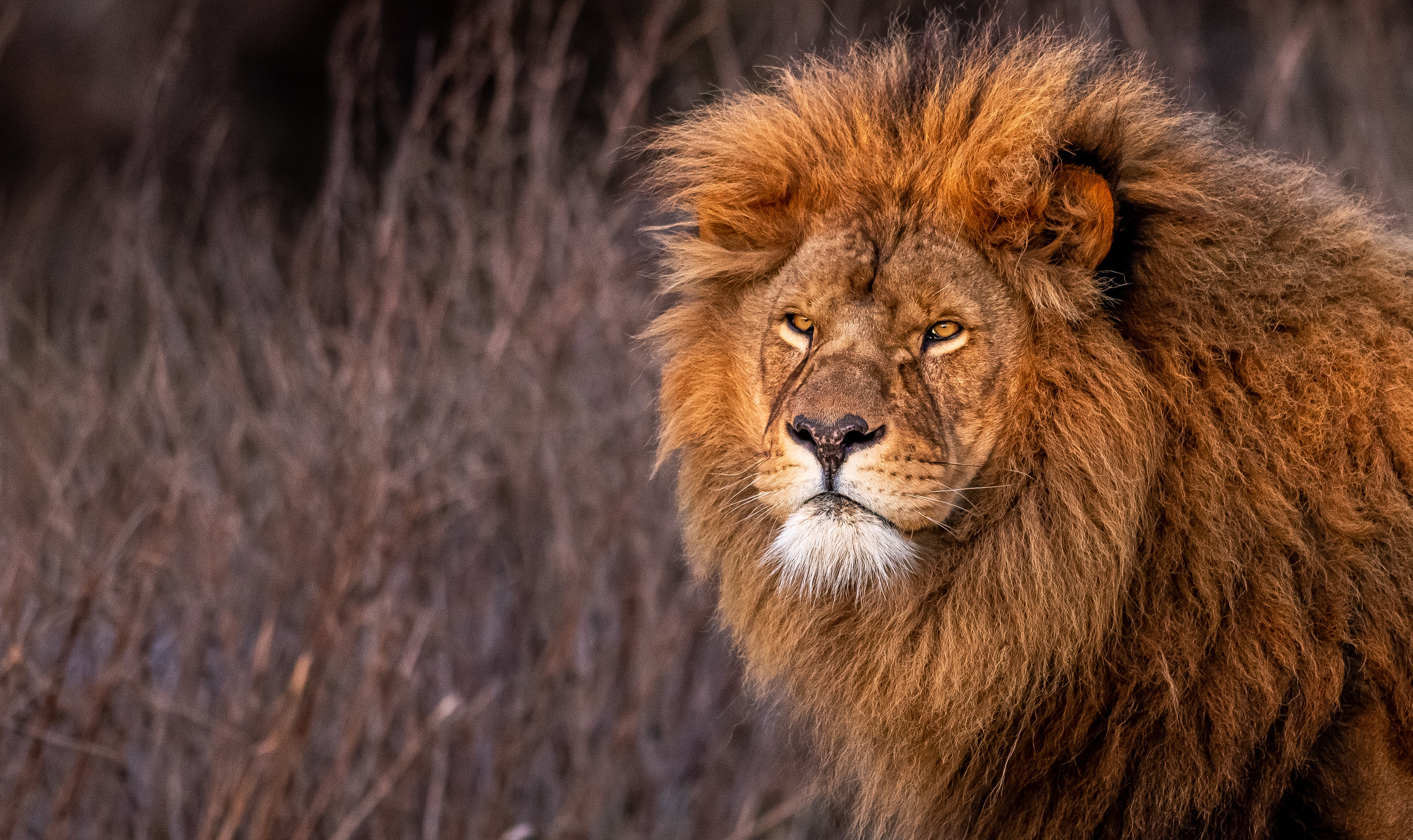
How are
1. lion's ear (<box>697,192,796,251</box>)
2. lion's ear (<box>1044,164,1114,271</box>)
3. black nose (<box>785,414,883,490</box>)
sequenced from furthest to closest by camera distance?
lion's ear (<box>697,192,796,251</box>) < lion's ear (<box>1044,164,1114,271</box>) < black nose (<box>785,414,883,490</box>)

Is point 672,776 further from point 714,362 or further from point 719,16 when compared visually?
point 719,16

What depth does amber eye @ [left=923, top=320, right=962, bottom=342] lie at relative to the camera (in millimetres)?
2535

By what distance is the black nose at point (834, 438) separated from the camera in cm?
238

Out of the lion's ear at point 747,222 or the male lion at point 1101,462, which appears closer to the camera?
the male lion at point 1101,462

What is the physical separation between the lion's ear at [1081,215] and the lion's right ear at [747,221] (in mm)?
557

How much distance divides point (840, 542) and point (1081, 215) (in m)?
0.76

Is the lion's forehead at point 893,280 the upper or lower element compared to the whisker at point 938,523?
upper

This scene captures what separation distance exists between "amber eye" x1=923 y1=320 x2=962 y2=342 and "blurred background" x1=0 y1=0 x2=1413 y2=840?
3.44 feet

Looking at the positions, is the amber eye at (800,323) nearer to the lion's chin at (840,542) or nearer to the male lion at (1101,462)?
the male lion at (1101,462)

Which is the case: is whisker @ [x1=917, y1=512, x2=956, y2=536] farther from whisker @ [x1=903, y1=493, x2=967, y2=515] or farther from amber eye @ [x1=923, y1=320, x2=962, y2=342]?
amber eye @ [x1=923, y1=320, x2=962, y2=342]

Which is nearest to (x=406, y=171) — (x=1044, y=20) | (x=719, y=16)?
(x=719, y=16)

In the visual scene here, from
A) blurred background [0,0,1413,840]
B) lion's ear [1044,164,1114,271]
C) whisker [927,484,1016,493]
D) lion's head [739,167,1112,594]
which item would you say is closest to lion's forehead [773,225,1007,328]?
lion's head [739,167,1112,594]

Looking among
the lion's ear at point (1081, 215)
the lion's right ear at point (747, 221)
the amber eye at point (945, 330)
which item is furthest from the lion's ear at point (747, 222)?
the lion's ear at point (1081, 215)

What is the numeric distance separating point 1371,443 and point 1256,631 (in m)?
0.41
